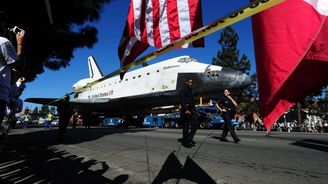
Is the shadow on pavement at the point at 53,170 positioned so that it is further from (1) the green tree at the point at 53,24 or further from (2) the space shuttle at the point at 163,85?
(2) the space shuttle at the point at 163,85

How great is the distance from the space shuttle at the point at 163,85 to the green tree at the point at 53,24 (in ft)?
12.9

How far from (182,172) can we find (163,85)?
13237 millimetres

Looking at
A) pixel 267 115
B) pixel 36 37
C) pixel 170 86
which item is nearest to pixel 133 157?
pixel 267 115

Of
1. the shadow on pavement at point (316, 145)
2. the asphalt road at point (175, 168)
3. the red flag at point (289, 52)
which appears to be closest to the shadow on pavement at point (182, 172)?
the asphalt road at point (175, 168)

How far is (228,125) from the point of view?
934 centimetres

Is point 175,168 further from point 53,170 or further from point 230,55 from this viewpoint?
point 230,55

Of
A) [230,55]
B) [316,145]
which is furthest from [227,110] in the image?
[230,55]

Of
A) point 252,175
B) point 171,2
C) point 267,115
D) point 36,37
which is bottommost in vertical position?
point 252,175

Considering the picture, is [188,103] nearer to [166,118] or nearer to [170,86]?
[170,86]

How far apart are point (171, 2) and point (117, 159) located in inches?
143

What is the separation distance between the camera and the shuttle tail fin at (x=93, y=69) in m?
34.1

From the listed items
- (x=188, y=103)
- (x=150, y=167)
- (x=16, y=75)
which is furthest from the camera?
(x=188, y=103)

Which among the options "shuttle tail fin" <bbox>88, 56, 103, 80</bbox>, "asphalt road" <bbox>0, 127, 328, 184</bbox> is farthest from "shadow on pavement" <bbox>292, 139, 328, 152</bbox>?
"shuttle tail fin" <bbox>88, 56, 103, 80</bbox>

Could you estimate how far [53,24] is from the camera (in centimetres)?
1170
